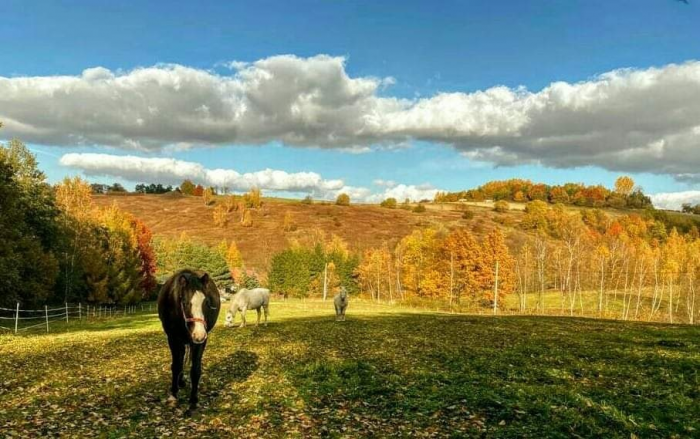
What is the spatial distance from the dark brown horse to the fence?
92.8 feet

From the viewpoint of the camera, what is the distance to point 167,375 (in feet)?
59.6

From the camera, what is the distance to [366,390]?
15.8 m

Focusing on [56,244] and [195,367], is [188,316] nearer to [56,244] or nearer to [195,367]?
[195,367]

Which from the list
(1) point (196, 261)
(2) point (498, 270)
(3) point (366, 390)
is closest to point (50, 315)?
(3) point (366, 390)

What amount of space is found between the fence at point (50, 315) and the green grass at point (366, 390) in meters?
15.6

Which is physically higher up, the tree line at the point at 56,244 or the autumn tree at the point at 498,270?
the tree line at the point at 56,244

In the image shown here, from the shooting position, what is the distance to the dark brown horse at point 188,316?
12.2m

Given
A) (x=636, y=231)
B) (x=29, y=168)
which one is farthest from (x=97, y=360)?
(x=636, y=231)

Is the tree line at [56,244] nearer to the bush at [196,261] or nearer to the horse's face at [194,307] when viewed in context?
the horse's face at [194,307]

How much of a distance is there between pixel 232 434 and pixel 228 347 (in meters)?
15.9

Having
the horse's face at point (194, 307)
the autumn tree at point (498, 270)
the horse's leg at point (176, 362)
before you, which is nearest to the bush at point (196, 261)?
the autumn tree at point (498, 270)

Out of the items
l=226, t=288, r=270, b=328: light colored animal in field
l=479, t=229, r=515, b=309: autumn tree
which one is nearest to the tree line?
l=226, t=288, r=270, b=328: light colored animal in field

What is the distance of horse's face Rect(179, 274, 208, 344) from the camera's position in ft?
39.1

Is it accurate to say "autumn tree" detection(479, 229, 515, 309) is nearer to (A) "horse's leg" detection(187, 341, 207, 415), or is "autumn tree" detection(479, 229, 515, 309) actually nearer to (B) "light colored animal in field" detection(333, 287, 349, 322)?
(B) "light colored animal in field" detection(333, 287, 349, 322)
